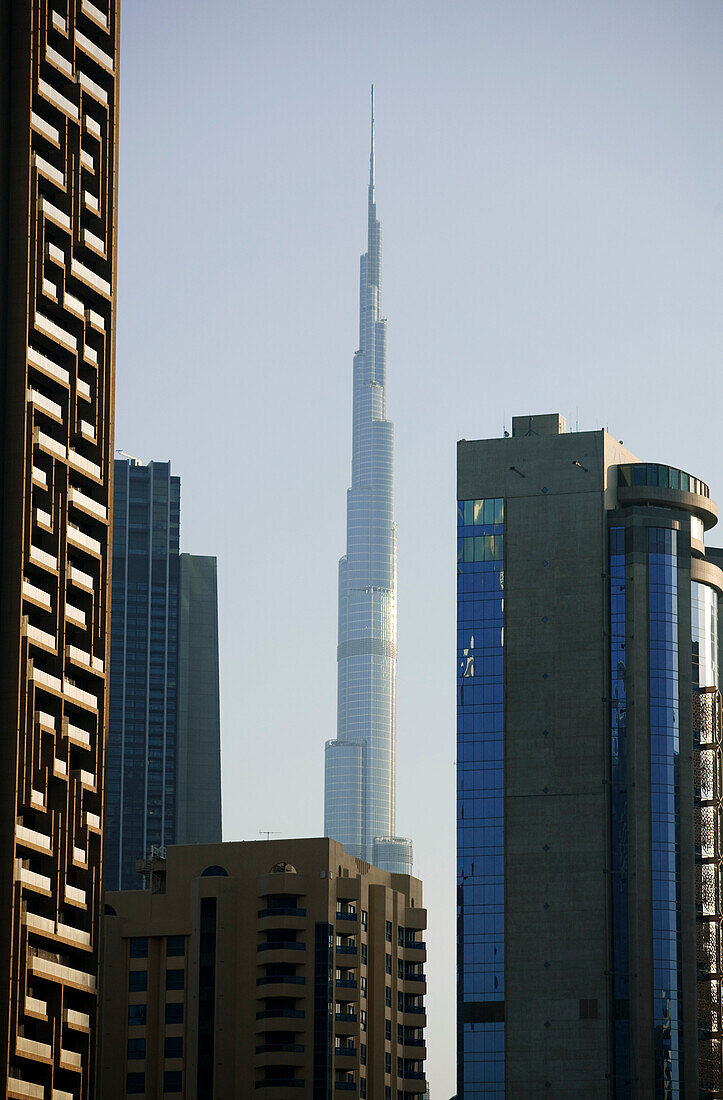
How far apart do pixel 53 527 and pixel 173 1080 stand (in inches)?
3731

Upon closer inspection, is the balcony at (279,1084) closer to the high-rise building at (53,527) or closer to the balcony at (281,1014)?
the balcony at (281,1014)

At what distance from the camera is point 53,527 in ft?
393

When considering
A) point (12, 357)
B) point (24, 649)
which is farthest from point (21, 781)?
point (12, 357)

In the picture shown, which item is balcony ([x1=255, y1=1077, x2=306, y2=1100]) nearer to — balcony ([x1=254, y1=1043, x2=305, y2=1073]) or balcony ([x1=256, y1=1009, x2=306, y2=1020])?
balcony ([x1=254, y1=1043, x2=305, y2=1073])

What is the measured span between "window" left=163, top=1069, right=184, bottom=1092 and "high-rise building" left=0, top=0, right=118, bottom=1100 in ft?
271

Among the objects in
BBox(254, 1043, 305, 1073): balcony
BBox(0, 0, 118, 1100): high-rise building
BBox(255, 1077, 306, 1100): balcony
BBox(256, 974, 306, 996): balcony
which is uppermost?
BBox(0, 0, 118, 1100): high-rise building

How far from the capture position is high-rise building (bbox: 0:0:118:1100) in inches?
4478

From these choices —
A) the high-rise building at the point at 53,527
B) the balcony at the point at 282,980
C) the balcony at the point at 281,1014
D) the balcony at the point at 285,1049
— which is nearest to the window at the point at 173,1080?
the balcony at the point at 285,1049

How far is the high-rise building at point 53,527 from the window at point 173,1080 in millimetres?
82503

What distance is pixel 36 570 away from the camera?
11812 centimetres

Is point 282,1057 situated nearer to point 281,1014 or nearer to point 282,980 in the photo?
point 281,1014

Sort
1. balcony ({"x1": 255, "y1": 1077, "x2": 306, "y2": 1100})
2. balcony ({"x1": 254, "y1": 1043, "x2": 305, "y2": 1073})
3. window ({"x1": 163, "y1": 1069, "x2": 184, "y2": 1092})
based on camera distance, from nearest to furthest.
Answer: balcony ({"x1": 255, "y1": 1077, "x2": 306, "y2": 1100})
balcony ({"x1": 254, "y1": 1043, "x2": 305, "y2": 1073})
window ({"x1": 163, "y1": 1069, "x2": 184, "y2": 1092})

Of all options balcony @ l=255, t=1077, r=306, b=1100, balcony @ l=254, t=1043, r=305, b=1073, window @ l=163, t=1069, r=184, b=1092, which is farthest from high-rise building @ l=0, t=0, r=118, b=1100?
window @ l=163, t=1069, r=184, b=1092

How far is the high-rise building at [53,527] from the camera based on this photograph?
114 metres
